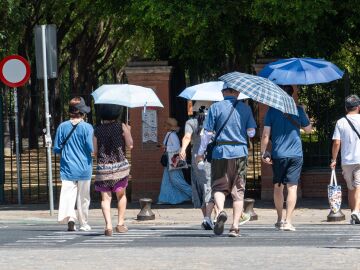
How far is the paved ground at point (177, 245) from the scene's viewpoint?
436 inches

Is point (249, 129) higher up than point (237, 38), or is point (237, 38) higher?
point (237, 38)

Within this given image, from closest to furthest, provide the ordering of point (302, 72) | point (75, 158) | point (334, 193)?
point (75, 158), point (334, 193), point (302, 72)

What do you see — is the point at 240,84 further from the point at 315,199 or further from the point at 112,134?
the point at 315,199

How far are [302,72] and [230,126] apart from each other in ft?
9.09

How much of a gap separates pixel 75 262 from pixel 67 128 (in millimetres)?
4378

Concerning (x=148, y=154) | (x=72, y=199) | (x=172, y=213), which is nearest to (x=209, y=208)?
(x=72, y=199)

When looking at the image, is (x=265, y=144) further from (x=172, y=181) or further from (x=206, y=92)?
(x=172, y=181)

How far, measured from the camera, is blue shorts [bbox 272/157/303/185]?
1466cm

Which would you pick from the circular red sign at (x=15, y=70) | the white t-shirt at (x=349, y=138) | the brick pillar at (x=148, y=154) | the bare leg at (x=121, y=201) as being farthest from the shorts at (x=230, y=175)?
the brick pillar at (x=148, y=154)

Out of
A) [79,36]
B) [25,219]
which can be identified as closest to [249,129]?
[25,219]

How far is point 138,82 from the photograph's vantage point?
68.2 feet

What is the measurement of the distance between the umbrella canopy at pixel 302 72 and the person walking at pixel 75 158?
2746 mm

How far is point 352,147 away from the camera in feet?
52.3

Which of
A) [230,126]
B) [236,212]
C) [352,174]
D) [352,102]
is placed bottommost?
[236,212]
